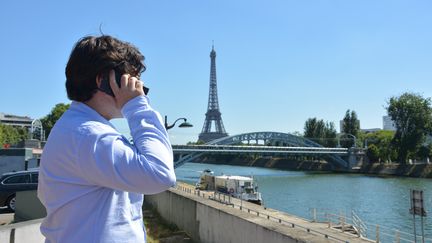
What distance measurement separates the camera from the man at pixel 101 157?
54.4 inches

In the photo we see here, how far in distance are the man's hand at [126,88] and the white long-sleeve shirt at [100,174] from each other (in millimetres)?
28

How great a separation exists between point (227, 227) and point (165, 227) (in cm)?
398

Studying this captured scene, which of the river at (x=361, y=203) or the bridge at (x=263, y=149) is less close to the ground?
the bridge at (x=263, y=149)

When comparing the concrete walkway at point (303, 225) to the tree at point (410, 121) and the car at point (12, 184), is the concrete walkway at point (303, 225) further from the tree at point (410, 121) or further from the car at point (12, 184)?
the tree at point (410, 121)

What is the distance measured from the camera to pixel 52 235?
146cm

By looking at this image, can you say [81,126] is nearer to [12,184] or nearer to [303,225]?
[12,184]

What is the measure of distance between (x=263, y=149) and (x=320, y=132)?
33.1 meters

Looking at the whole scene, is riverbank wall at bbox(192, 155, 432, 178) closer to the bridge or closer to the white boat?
the bridge

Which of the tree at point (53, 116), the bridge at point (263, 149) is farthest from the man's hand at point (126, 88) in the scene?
the tree at point (53, 116)

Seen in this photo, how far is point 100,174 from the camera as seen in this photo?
1.36 m

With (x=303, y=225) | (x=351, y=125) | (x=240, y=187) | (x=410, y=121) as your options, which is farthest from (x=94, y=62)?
(x=351, y=125)

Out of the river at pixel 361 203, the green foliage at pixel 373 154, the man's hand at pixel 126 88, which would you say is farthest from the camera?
the green foliage at pixel 373 154

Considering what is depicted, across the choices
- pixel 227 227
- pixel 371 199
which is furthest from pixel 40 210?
pixel 371 199

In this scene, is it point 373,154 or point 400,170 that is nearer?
point 400,170
